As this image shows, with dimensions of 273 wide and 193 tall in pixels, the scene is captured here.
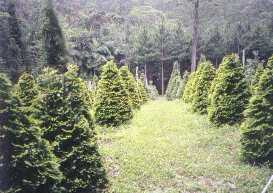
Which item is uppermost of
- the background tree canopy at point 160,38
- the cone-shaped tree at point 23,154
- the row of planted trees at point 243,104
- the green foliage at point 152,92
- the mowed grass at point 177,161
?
the cone-shaped tree at point 23,154

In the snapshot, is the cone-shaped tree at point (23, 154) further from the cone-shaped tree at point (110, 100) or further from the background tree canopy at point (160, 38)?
the background tree canopy at point (160, 38)

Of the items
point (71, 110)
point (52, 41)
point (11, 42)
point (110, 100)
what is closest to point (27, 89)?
point (71, 110)

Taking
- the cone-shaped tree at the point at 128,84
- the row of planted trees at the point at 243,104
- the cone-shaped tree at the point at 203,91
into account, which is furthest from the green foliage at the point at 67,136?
the cone-shaped tree at the point at 128,84

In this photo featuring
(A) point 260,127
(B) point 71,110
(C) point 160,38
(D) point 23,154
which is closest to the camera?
(D) point 23,154

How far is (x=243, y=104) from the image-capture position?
650 inches

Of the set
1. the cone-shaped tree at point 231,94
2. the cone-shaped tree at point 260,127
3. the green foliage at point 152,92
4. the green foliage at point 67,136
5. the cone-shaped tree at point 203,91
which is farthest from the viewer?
the green foliage at point 152,92

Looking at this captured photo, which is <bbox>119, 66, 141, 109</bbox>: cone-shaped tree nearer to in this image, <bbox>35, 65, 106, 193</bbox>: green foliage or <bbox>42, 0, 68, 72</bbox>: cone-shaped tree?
<bbox>42, 0, 68, 72</bbox>: cone-shaped tree

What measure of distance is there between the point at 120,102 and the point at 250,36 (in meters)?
48.1

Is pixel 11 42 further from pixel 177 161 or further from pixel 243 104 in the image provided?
pixel 177 161

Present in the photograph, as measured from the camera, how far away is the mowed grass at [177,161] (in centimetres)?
1097

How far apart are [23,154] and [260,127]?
7709 mm

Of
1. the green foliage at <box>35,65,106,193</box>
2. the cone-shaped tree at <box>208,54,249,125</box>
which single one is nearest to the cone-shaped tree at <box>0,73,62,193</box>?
the green foliage at <box>35,65,106,193</box>

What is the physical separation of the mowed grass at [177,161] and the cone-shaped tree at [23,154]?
9.72ft

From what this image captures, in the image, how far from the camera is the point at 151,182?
11.2 metres
